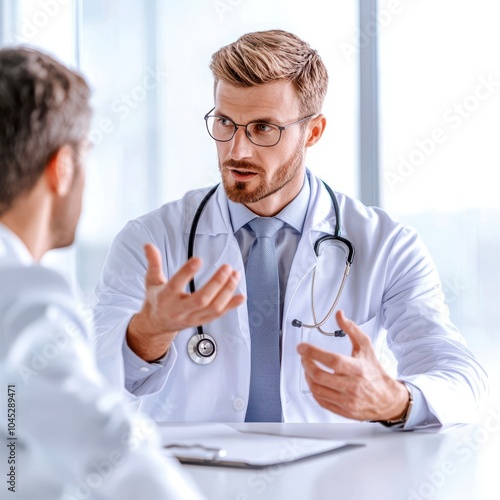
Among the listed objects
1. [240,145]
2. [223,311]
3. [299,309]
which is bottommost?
[299,309]

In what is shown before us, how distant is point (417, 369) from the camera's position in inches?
75.1

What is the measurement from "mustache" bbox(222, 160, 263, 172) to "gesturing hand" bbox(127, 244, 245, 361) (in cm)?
63

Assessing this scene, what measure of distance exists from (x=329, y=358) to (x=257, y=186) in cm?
76

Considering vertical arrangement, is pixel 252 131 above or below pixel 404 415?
above

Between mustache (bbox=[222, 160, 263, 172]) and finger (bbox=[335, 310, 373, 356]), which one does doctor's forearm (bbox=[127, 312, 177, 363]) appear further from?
mustache (bbox=[222, 160, 263, 172])

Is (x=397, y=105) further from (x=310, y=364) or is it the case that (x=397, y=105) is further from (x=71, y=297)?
(x=71, y=297)

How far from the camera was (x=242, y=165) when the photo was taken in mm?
2182

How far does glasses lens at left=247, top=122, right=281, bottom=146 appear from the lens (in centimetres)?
222

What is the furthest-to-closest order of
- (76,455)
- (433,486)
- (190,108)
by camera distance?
(190,108)
(433,486)
(76,455)

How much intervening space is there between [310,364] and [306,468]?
12.4 inches

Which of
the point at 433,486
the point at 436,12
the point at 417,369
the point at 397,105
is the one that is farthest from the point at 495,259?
the point at 433,486

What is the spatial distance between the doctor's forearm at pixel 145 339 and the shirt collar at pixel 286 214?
52cm

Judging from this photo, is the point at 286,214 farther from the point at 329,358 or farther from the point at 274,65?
the point at 329,358

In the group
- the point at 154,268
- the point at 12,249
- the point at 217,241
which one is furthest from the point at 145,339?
the point at 12,249
